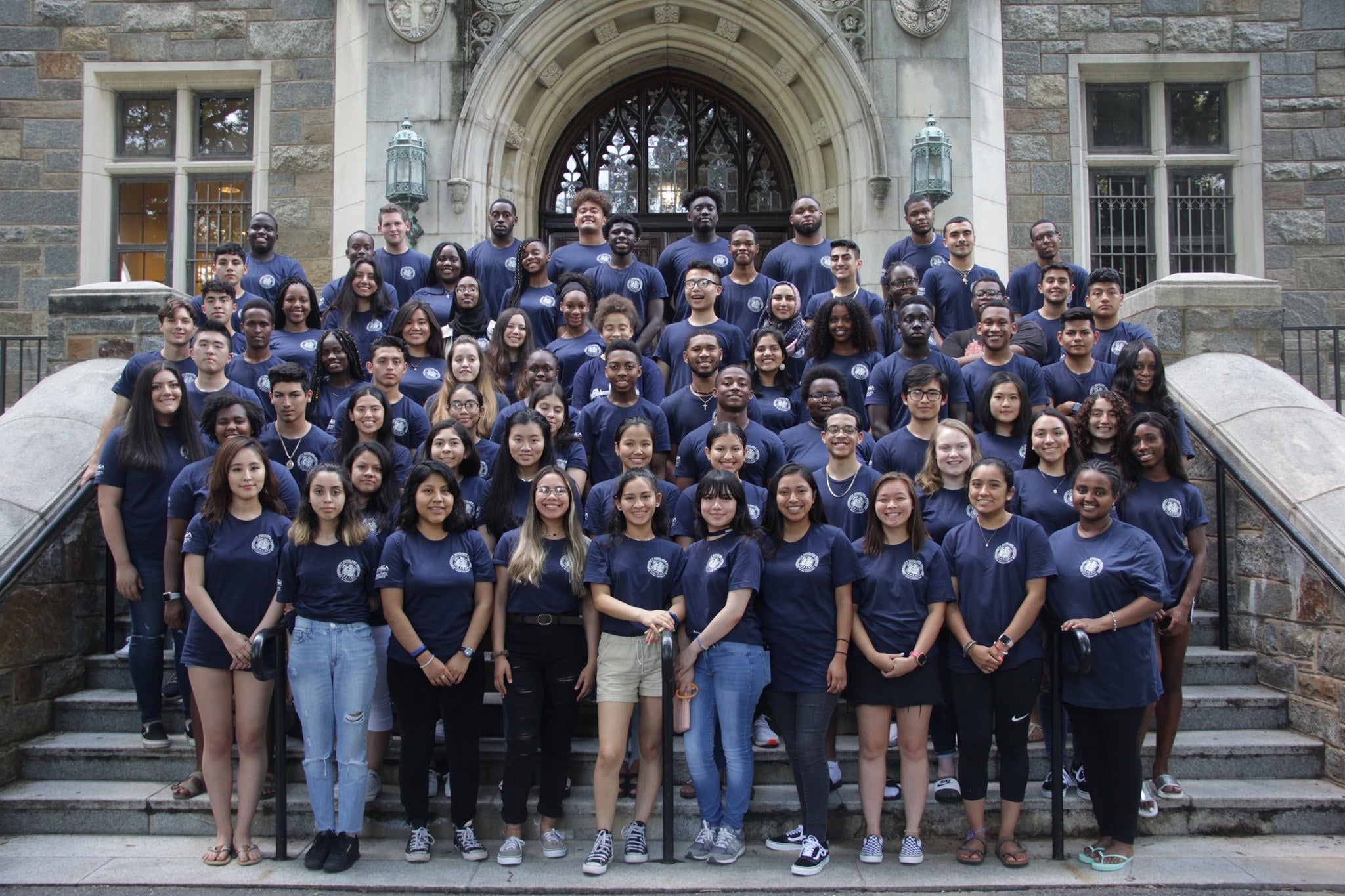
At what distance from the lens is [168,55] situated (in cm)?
971

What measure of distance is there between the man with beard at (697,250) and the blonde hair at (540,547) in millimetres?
2859

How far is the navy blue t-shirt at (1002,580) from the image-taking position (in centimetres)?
433

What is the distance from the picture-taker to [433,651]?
14.4ft

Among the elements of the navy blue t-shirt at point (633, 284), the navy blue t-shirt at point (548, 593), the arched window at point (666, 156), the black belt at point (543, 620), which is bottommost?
the black belt at point (543, 620)

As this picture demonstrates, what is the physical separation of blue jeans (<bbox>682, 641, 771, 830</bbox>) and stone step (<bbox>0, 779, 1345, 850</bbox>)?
0.30m

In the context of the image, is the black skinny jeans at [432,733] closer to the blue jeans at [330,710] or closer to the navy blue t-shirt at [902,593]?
the blue jeans at [330,710]

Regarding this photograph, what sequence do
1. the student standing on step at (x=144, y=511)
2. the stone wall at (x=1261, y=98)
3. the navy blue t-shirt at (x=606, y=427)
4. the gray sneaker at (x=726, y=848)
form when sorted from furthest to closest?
1. the stone wall at (x=1261, y=98)
2. the navy blue t-shirt at (x=606, y=427)
3. the student standing on step at (x=144, y=511)
4. the gray sneaker at (x=726, y=848)

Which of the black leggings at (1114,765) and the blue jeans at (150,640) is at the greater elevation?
the blue jeans at (150,640)

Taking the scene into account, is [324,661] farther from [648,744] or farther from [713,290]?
[713,290]

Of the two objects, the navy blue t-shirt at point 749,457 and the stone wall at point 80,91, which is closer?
the navy blue t-shirt at point 749,457

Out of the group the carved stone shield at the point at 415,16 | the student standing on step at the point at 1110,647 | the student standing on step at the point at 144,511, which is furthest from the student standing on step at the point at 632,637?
the carved stone shield at the point at 415,16

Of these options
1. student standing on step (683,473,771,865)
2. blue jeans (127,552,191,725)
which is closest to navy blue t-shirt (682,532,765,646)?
student standing on step (683,473,771,865)

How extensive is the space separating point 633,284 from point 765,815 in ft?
12.1

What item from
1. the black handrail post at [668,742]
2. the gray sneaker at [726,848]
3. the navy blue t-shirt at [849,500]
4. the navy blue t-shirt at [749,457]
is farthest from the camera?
the navy blue t-shirt at [749,457]
